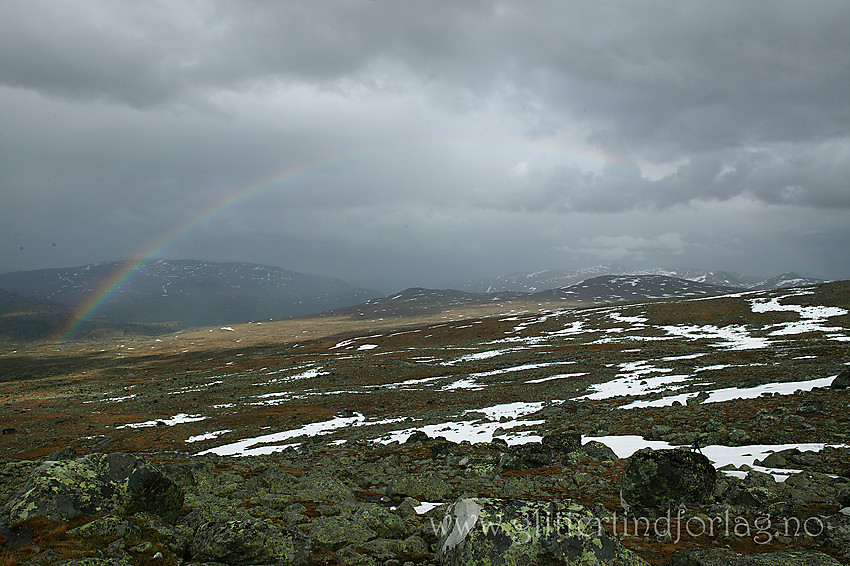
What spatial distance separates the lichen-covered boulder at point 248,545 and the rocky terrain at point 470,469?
4 cm

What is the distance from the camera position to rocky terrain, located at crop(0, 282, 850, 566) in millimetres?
8211

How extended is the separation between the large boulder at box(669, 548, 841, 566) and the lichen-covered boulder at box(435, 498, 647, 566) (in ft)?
2.79

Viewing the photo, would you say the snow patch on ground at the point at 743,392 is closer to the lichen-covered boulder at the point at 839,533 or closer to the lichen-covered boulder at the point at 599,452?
the lichen-covered boulder at the point at 599,452

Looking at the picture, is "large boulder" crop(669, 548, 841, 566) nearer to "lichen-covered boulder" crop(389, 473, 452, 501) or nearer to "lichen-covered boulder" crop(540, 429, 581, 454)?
"lichen-covered boulder" crop(389, 473, 452, 501)

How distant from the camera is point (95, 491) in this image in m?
10.3

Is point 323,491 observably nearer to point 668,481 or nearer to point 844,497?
point 668,481

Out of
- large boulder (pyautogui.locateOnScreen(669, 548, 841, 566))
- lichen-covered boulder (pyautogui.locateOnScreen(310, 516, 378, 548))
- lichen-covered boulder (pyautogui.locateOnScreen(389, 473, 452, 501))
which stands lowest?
lichen-covered boulder (pyautogui.locateOnScreen(389, 473, 452, 501))

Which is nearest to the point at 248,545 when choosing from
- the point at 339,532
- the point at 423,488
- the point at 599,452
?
the point at 339,532

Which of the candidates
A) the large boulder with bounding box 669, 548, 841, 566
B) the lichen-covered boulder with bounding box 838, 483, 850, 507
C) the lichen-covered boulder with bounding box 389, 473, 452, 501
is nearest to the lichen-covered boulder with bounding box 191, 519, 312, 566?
the lichen-covered boulder with bounding box 389, 473, 452, 501

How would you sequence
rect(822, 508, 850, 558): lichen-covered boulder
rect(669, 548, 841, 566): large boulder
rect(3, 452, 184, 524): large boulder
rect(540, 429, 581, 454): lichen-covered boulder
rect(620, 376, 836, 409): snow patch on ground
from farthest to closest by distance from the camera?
rect(620, 376, 836, 409): snow patch on ground → rect(540, 429, 581, 454): lichen-covered boulder → rect(3, 452, 184, 524): large boulder → rect(822, 508, 850, 558): lichen-covered boulder → rect(669, 548, 841, 566): large boulder

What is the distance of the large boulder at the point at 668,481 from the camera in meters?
11.4

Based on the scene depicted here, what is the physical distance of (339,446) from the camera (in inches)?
1021

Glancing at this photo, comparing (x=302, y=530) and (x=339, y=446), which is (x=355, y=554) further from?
(x=339, y=446)

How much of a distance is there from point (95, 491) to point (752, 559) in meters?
14.4
